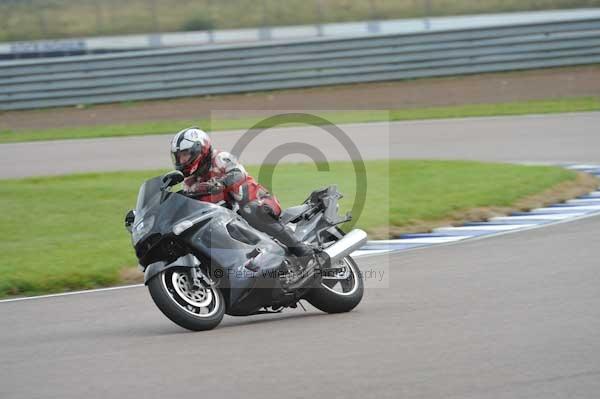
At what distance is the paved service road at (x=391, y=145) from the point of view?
16.8m

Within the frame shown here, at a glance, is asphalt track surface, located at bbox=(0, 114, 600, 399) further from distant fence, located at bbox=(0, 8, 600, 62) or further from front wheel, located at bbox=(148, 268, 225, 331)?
distant fence, located at bbox=(0, 8, 600, 62)

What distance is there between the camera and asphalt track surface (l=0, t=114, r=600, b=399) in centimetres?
533

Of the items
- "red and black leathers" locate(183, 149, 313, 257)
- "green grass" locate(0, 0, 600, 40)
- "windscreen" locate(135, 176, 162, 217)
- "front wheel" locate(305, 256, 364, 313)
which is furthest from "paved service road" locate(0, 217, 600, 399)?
"green grass" locate(0, 0, 600, 40)

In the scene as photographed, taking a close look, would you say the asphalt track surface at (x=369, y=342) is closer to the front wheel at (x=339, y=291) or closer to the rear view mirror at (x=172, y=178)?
the front wheel at (x=339, y=291)

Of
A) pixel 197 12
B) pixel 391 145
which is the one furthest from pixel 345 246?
pixel 197 12

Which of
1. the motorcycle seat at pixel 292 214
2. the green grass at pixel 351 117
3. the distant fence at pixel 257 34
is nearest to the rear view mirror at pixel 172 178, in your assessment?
the motorcycle seat at pixel 292 214

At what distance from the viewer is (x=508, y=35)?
23609mm

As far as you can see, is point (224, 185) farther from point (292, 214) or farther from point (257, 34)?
point (257, 34)

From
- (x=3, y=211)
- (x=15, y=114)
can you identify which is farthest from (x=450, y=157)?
(x=15, y=114)

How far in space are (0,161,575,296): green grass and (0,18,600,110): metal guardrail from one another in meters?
8.04

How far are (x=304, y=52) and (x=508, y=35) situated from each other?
4.79 meters

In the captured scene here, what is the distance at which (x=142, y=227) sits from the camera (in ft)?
22.2

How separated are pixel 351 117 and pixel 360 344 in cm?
1577

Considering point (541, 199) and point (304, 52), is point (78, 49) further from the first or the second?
point (541, 199)
